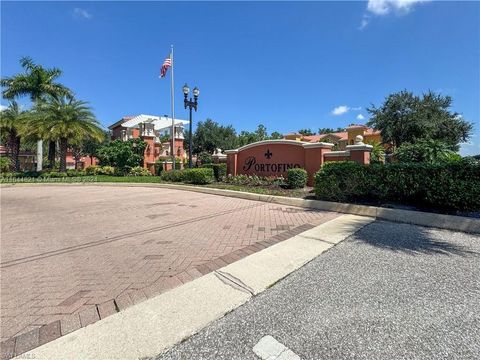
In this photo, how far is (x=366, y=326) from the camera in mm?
2498

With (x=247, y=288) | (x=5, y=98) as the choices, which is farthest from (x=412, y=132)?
(x=5, y=98)

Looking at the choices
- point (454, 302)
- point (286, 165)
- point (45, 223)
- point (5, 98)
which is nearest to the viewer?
point (454, 302)

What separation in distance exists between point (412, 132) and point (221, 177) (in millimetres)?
19831

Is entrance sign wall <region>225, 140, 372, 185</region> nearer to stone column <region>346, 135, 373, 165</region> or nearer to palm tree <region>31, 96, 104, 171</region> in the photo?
stone column <region>346, 135, 373, 165</region>

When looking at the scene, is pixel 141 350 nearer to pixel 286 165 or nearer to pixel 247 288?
pixel 247 288

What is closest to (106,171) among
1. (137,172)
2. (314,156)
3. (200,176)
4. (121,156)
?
(121,156)

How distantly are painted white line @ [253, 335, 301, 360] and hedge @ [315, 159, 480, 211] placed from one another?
6202 millimetres

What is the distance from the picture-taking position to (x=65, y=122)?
26.7 metres

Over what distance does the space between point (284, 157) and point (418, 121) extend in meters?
18.0

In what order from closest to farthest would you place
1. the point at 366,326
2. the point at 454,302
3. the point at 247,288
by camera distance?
1. the point at 366,326
2. the point at 454,302
3. the point at 247,288

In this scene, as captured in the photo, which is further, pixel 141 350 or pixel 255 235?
pixel 255 235

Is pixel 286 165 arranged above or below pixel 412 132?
below

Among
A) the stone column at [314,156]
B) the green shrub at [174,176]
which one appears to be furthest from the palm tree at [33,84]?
the stone column at [314,156]

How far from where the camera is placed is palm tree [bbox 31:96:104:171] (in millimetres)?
→ 26000
